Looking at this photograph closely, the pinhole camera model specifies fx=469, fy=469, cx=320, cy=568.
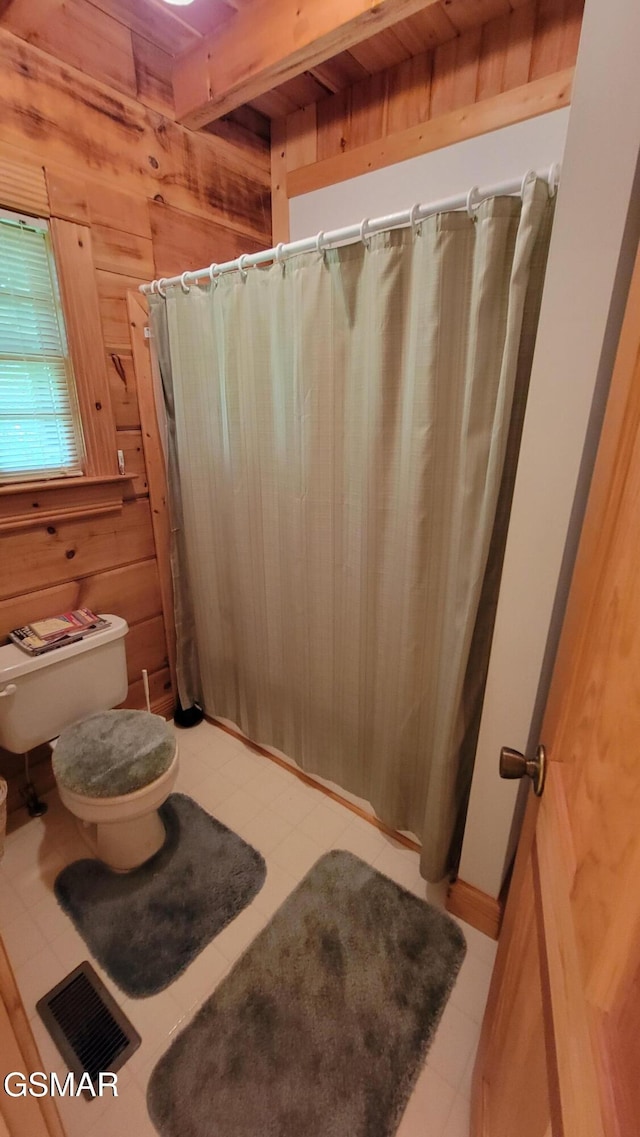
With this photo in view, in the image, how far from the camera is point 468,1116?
1.02 metres

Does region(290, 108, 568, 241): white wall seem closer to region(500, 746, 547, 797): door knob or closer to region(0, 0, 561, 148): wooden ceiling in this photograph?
region(0, 0, 561, 148): wooden ceiling

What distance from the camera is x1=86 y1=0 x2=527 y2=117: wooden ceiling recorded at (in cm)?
136

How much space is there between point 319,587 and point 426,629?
387mm

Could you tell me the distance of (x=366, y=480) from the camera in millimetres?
1309

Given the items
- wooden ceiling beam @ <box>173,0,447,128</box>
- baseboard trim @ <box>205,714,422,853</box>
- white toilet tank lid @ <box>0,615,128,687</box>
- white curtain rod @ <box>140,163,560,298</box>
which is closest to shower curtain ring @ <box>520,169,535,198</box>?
white curtain rod @ <box>140,163,560,298</box>

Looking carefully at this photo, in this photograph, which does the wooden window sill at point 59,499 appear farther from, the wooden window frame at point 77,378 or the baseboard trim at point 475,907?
the baseboard trim at point 475,907

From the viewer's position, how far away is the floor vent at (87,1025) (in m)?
1.09

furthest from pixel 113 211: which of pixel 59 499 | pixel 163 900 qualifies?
pixel 163 900

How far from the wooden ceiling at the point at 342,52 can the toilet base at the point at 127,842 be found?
2.47 m

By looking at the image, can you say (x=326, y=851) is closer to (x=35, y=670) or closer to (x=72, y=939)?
(x=72, y=939)

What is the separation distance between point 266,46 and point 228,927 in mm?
2561

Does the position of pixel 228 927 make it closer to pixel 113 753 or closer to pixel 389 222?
pixel 113 753

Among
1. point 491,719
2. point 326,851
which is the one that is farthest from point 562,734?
point 326,851

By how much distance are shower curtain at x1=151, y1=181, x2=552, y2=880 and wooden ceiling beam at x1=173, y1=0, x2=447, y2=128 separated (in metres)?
0.59
